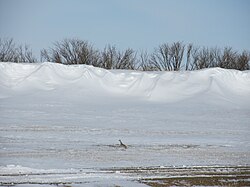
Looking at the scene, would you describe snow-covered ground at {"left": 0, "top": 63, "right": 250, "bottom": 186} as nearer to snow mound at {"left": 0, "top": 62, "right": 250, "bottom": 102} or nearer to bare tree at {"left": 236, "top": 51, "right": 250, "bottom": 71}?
→ snow mound at {"left": 0, "top": 62, "right": 250, "bottom": 102}

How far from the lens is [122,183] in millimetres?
7871

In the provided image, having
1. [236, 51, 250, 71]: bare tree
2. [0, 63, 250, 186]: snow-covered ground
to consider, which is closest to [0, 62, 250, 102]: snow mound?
[0, 63, 250, 186]: snow-covered ground

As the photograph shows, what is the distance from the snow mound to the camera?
26125 mm

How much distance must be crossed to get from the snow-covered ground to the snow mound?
58 millimetres

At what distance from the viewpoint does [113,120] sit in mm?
18922

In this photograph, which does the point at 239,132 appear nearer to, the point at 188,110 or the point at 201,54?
the point at 188,110

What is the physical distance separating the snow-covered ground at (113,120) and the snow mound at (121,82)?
0.19ft

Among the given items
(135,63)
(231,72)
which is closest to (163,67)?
(135,63)

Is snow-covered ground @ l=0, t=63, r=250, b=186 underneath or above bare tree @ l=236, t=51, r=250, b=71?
underneath

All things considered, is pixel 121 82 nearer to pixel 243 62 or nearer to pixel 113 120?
pixel 113 120

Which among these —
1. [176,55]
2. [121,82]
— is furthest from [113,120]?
[176,55]

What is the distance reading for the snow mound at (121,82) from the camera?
85.7 ft

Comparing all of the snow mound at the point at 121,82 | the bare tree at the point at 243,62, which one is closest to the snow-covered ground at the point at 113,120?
the snow mound at the point at 121,82

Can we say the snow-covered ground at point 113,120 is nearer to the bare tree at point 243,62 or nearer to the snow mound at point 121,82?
the snow mound at point 121,82
